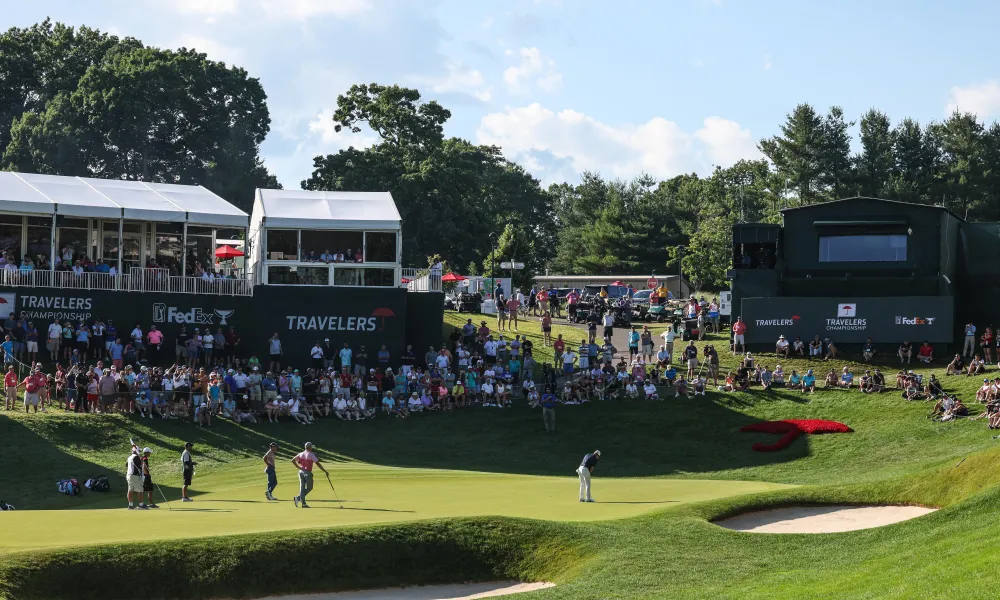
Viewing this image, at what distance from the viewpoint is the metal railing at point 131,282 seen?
145 ft

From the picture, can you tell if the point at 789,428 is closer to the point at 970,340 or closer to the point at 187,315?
the point at 970,340

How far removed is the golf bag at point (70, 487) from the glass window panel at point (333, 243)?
1749 centimetres

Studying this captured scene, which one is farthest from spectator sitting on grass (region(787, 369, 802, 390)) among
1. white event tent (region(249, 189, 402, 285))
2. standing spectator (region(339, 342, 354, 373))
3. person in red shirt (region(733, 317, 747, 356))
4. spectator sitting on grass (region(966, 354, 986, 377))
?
standing spectator (region(339, 342, 354, 373))

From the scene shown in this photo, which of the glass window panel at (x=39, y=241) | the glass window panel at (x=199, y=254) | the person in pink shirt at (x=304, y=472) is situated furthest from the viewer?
the glass window panel at (x=199, y=254)

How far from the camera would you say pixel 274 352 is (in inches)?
1731

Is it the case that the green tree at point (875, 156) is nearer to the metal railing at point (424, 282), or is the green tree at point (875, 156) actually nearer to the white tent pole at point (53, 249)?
the metal railing at point (424, 282)

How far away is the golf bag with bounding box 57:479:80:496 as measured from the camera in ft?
102

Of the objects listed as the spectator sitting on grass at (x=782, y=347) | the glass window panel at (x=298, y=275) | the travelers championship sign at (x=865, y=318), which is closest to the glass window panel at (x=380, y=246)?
the glass window panel at (x=298, y=275)

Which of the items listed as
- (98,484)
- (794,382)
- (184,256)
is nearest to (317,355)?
(184,256)

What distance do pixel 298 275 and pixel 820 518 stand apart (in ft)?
82.1

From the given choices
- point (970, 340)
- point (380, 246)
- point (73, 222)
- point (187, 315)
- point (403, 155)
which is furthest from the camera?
point (403, 155)

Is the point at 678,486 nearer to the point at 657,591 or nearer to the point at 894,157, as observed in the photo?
the point at 657,591

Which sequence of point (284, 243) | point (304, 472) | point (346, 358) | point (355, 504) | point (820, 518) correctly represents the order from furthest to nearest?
point (284, 243), point (346, 358), point (355, 504), point (304, 472), point (820, 518)

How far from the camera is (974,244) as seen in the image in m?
52.7
